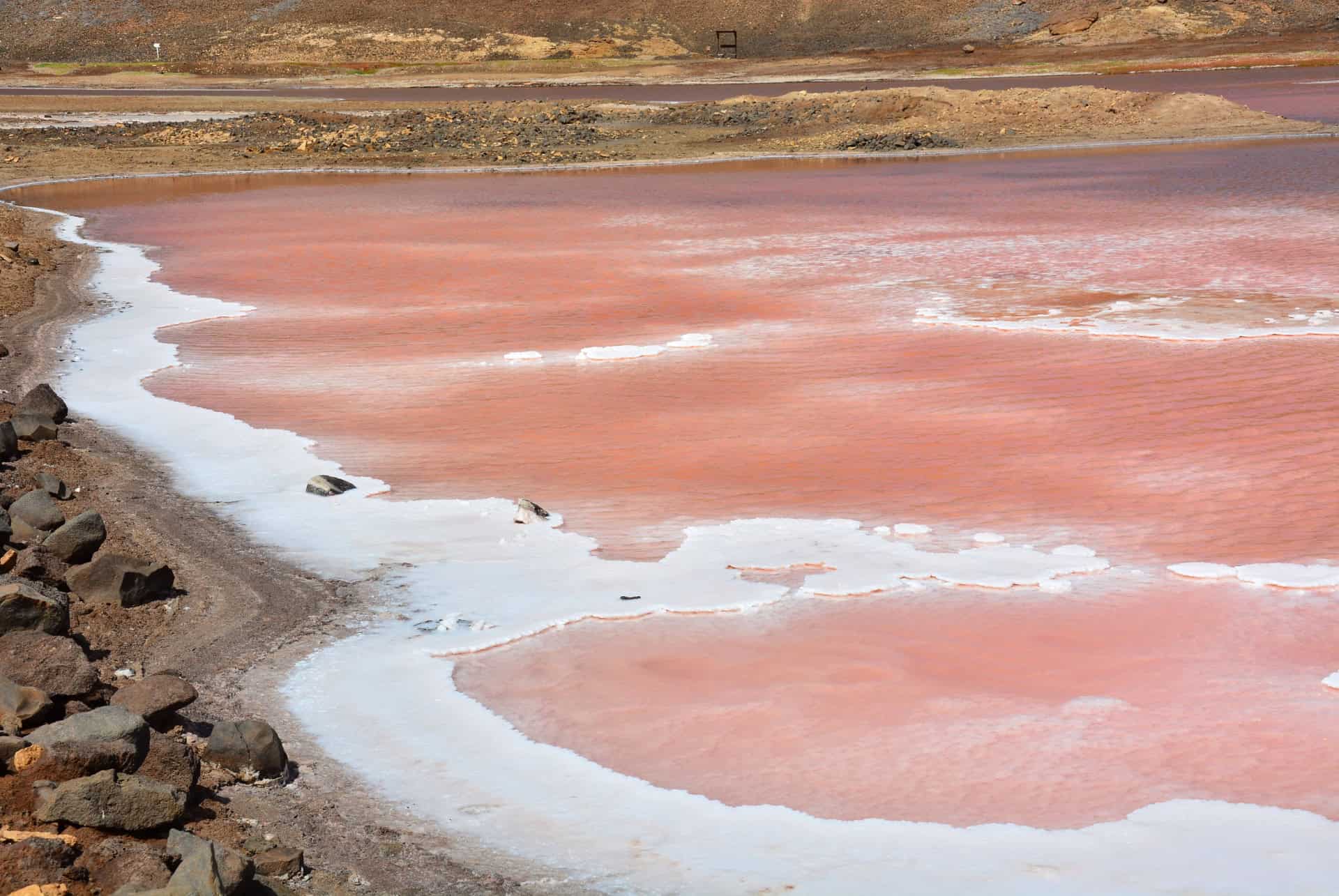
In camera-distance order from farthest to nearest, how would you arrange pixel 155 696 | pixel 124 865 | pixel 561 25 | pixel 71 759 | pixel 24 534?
pixel 561 25 → pixel 24 534 → pixel 155 696 → pixel 71 759 → pixel 124 865

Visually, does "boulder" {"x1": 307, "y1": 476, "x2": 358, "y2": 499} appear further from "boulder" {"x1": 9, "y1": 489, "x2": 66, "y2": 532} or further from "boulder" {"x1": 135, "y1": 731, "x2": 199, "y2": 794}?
"boulder" {"x1": 135, "y1": 731, "x2": 199, "y2": 794}

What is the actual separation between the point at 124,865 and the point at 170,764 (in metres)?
0.61

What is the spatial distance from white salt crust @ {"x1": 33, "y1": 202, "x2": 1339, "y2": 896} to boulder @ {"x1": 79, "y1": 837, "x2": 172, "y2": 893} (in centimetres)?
91

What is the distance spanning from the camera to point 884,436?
873cm

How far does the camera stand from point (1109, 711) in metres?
5.17

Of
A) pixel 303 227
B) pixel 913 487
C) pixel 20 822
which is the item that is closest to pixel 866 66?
pixel 303 227

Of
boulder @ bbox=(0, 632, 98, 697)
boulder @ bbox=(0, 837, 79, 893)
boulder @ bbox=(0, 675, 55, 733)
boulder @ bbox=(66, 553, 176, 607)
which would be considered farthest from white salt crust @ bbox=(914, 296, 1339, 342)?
boulder @ bbox=(0, 837, 79, 893)

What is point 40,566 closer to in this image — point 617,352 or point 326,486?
point 326,486

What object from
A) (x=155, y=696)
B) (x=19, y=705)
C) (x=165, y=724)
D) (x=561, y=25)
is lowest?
(x=165, y=724)

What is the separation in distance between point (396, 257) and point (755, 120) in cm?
1903

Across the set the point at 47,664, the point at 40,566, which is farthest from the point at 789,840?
the point at 40,566

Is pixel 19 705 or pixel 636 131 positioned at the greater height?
pixel 19 705

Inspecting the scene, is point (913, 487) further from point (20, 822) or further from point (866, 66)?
point (866, 66)

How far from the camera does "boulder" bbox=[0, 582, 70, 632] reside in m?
5.37
